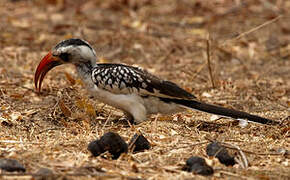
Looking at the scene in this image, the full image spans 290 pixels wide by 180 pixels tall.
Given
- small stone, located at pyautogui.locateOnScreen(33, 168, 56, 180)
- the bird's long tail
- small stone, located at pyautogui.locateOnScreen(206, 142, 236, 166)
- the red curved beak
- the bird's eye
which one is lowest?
small stone, located at pyautogui.locateOnScreen(33, 168, 56, 180)

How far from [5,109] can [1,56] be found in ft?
7.75

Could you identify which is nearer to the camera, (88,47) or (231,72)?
(88,47)

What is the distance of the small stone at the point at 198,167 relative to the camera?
2.90 meters

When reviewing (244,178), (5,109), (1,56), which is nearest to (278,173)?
(244,178)

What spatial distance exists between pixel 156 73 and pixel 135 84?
2.10 m

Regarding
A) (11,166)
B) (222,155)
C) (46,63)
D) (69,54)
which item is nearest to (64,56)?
(69,54)

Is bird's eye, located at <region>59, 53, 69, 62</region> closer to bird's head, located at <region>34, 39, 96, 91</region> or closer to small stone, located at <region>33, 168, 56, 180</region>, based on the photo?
bird's head, located at <region>34, 39, 96, 91</region>

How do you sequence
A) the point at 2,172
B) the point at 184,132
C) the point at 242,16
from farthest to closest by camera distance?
the point at 242,16
the point at 184,132
the point at 2,172

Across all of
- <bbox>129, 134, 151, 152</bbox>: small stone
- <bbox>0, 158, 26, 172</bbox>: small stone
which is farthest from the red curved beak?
<bbox>0, 158, 26, 172</bbox>: small stone

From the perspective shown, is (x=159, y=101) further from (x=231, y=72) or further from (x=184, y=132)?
(x=231, y=72)

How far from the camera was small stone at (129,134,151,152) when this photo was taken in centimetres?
329

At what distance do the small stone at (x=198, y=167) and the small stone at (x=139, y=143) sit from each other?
1.31 ft

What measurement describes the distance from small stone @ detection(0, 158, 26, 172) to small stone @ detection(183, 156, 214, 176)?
923mm

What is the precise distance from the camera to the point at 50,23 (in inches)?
321
